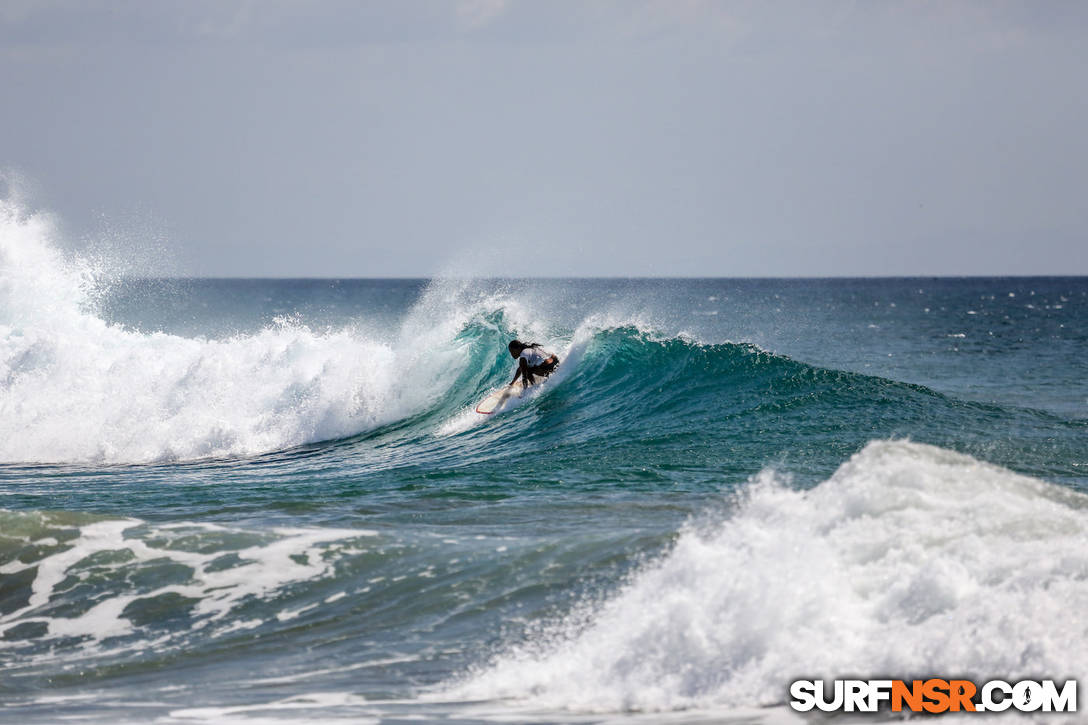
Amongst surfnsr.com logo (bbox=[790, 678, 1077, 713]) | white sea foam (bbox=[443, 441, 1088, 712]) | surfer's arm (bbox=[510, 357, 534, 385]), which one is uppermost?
surfer's arm (bbox=[510, 357, 534, 385])

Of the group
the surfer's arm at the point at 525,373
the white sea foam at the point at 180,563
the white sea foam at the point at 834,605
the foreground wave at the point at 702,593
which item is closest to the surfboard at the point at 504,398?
the surfer's arm at the point at 525,373

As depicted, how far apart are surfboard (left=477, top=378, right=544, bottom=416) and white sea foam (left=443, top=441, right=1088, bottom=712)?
10.3m

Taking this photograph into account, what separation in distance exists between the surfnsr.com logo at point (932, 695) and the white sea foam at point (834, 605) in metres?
0.09

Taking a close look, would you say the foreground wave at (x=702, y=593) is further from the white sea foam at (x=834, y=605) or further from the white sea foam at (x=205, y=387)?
the white sea foam at (x=205, y=387)

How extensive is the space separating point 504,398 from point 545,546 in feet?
32.1

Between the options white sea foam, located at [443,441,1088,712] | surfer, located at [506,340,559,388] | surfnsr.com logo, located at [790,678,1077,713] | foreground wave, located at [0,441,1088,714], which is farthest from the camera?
surfer, located at [506,340,559,388]

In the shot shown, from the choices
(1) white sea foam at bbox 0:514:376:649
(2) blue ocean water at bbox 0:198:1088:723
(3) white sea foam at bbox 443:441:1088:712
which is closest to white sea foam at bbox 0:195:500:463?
(2) blue ocean water at bbox 0:198:1088:723

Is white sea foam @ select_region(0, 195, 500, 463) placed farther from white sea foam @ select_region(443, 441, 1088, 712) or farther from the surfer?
white sea foam @ select_region(443, 441, 1088, 712)

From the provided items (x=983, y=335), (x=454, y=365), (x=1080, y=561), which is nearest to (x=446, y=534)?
(x=1080, y=561)

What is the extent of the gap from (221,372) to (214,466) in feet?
17.7

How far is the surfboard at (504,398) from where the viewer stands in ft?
61.6

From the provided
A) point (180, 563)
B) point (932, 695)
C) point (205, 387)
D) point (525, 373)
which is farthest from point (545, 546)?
point (205, 387)

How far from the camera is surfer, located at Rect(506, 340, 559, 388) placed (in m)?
19.3

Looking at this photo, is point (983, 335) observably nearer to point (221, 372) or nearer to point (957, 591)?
point (221, 372)
